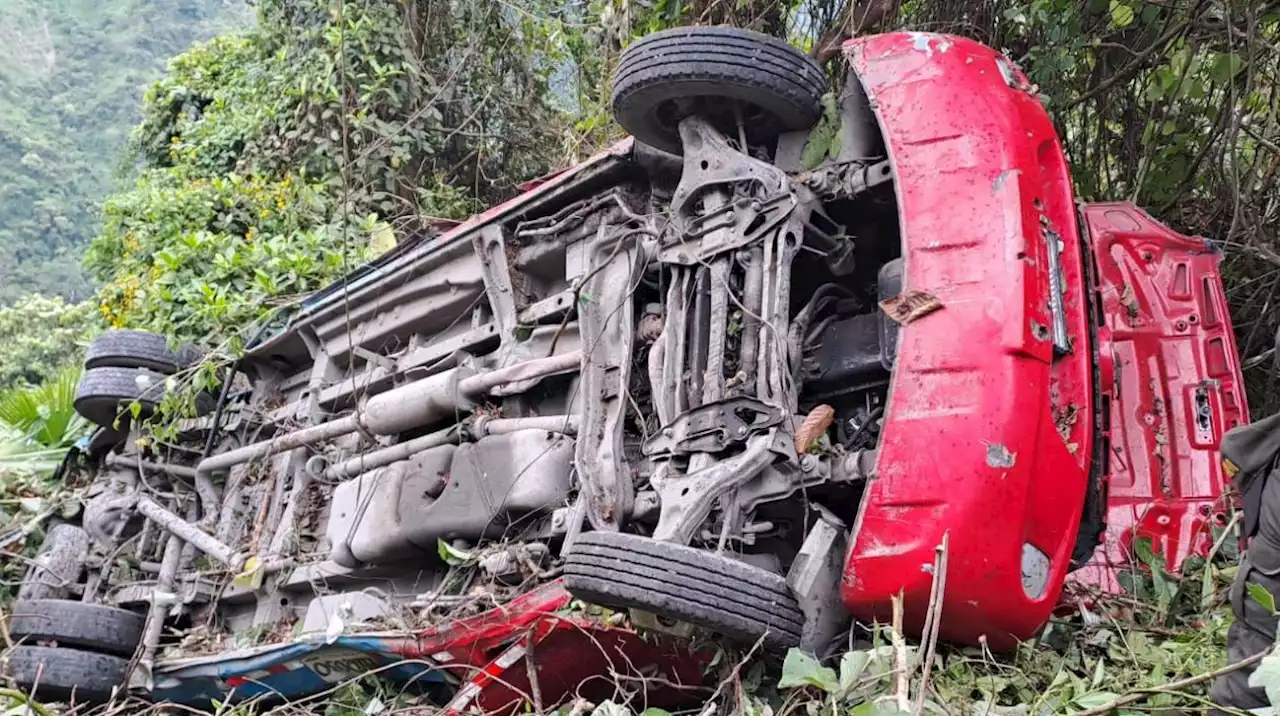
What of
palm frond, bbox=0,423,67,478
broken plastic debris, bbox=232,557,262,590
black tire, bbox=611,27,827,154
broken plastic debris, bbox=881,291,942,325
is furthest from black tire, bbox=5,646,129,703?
broken plastic debris, bbox=881,291,942,325

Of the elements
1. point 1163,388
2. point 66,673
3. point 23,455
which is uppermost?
point 23,455

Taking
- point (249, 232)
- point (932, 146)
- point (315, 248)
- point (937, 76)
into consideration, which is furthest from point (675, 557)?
point (249, 232)

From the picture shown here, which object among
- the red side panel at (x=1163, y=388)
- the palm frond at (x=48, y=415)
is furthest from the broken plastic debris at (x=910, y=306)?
the palm frond at (x=48, y=415)

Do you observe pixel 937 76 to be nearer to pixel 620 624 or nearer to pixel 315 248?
pixel 620 624

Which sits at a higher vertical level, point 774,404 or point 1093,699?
point 774,404

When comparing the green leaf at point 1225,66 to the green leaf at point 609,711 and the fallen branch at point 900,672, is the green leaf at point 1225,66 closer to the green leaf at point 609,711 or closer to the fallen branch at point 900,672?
the fallen branch at point 900,672

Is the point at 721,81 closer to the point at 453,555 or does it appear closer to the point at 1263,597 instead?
the point at 453,555

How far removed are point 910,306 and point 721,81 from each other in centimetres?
103

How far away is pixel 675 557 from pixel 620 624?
0.59 m

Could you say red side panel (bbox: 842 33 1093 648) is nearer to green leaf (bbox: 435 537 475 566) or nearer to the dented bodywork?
the dented bodywork

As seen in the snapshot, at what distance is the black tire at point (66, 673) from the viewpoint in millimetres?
5160

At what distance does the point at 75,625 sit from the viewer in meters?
5.35

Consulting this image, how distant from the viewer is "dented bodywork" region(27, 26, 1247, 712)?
305cm

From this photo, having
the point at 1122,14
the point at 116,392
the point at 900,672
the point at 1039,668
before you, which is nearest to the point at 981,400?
the point at 1039,668
